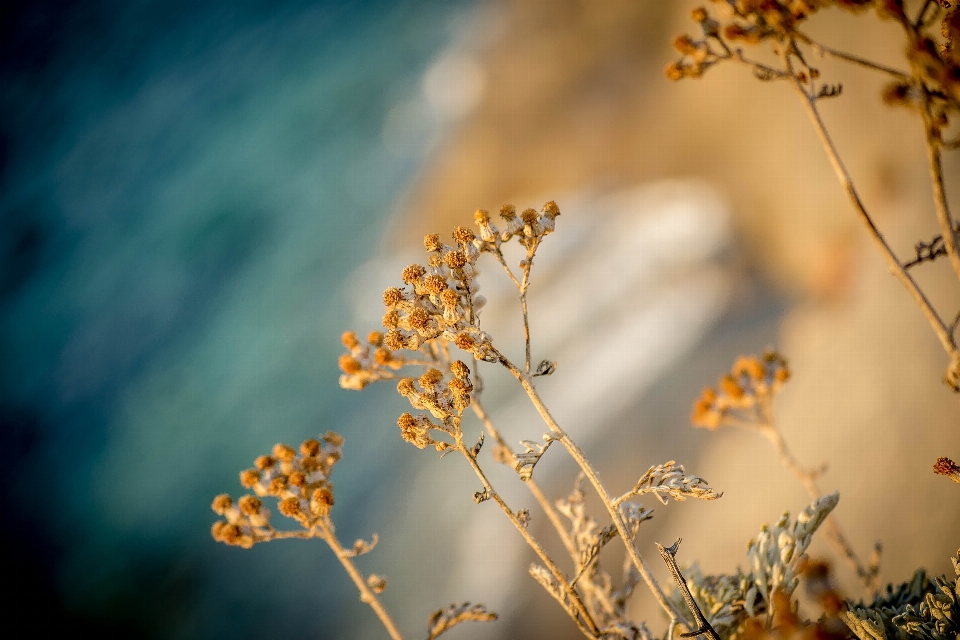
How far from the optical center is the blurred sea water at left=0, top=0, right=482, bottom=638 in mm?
1988

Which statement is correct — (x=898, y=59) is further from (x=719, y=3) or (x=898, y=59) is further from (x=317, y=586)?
(x=317, y=586)

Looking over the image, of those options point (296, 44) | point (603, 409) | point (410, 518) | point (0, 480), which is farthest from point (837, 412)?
point (0, 480)

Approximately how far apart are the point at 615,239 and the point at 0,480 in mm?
2978

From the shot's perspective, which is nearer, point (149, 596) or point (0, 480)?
point (0, 480)

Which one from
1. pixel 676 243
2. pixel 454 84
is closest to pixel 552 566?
pixel 454 84

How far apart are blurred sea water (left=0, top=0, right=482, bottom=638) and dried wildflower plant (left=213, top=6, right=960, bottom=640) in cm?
164

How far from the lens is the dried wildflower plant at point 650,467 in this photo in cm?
54

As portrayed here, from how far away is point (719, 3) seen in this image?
2.18 ft

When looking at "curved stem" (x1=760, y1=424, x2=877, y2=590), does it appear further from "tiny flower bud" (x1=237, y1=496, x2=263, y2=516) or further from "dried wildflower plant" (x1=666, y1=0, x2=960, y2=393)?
"tiny flower bud" (x1=237, y1=496, x2=263, y2=516)

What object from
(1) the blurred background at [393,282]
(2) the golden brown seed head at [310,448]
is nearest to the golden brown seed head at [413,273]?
(2) the golden brown seed head at [310,448]

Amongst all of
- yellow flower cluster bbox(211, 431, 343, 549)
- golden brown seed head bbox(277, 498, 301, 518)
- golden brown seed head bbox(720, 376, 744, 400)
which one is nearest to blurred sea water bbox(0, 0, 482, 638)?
yellow flower cluster bbox(211, 431, 343, 549)

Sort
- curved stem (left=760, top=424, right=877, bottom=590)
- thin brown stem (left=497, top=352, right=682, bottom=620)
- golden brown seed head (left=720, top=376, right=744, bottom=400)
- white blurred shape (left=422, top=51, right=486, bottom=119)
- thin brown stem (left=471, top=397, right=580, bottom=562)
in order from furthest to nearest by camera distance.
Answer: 1. white blurred shape (left=422, top=51, right=486, bottom=119)
2. golden brown seed head (left=720, top=376, right=744, bottom=400)
3. curved stem (left=760, top=424, right=877, bottom=590)
4. thin brown stem (left=471, top=397, right=580, bottom=562)
5. thin brown stem (left=497, top=352, right=682, bottom=620)

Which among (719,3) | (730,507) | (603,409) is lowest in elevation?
(730,507)

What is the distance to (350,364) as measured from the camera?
0.86m
